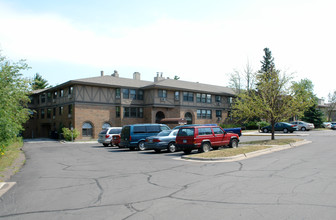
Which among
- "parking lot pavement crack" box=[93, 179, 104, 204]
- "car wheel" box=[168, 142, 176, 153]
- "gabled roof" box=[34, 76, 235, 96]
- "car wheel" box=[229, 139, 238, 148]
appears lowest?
"parking lot pavement crack" box=[93, 179, 104, 204]

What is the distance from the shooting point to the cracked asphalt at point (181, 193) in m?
5.82

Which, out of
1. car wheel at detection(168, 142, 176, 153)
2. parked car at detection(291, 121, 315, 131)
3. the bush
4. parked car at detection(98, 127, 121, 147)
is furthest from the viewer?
parked car at detection(291, 121, 315, 131)

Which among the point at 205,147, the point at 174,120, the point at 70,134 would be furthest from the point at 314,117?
the point at 205,147

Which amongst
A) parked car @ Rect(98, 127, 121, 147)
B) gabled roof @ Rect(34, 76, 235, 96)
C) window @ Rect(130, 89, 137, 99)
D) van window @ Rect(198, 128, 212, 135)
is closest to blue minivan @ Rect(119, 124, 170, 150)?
parked car @ Rect(98, 127, 121, 147)

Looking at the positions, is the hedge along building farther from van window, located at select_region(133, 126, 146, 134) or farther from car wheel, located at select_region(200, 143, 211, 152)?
car wheel, located at select_region(200, 143, 211, 152)

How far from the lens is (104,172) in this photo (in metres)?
11.4

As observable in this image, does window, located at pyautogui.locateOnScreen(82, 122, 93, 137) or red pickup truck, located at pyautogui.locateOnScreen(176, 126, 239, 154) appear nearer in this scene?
red pickup truck, located at pyautogui.locateOnScreen(176, 126, 239, 154)

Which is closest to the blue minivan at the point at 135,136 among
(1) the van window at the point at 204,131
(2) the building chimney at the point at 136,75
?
(1) the van window at the point at 204,131

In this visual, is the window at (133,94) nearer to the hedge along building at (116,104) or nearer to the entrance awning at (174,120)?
the hedge along building at (116,104)

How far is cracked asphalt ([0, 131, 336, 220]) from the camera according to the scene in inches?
229

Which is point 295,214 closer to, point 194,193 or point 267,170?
point 194,193

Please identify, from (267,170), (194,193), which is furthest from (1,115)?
(267,170)

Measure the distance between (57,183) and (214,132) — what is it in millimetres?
10504

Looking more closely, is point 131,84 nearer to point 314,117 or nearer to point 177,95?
point 177,95
